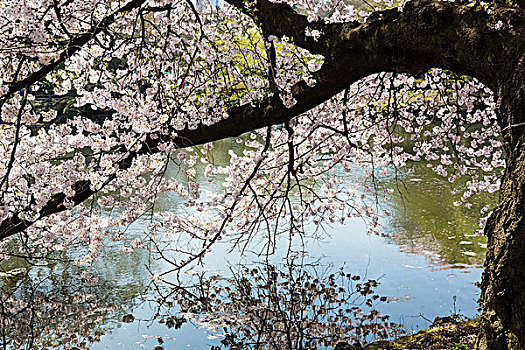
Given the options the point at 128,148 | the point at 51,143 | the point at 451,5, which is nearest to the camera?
the point at 451,5

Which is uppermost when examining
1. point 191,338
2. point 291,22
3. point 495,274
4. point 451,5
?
point 291,22

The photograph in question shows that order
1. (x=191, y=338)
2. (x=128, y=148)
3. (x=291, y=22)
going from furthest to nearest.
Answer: (x=191, y=338) → (x=128, y=148) → (x=291, y=22)

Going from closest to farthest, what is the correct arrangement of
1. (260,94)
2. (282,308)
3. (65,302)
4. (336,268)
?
(260,94) < (282,308) < (65,302) < (336,268)

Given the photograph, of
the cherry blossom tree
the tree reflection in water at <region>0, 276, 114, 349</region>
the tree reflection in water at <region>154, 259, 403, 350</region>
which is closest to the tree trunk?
the cherry blossom tree

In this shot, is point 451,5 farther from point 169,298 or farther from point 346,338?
point 169,298

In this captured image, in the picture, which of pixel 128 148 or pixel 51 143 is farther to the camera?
pixel 51 143

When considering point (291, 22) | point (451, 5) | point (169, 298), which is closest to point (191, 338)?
point (169, 298)

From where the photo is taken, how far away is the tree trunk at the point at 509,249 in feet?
6.67

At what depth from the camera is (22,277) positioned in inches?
275

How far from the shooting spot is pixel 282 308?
5.65 meters

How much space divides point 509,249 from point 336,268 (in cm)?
512

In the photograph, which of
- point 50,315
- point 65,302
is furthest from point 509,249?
point 65,302

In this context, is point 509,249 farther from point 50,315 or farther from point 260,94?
point 50,315

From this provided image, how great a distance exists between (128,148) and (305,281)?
3.57 meters
